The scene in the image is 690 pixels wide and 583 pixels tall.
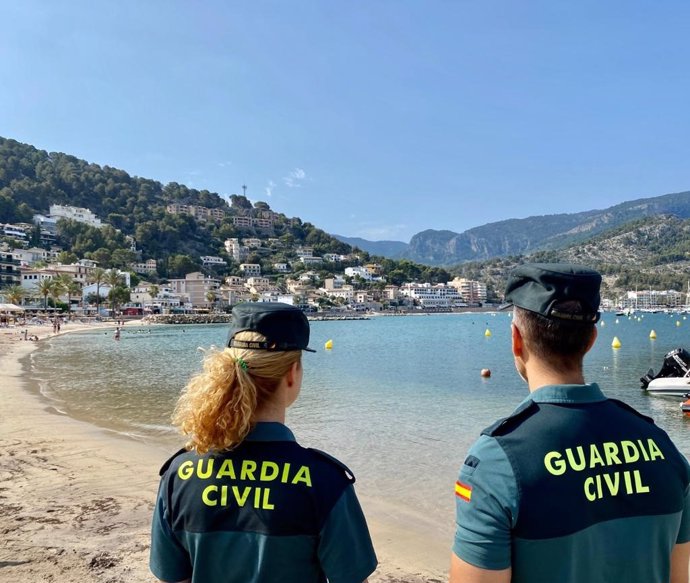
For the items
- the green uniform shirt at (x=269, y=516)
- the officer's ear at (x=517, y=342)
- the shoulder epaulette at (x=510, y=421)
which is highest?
the officer's ear at (x=517, y=342)

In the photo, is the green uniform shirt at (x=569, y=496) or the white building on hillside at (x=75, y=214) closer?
the green uniform shirt at (x=569, y=496)

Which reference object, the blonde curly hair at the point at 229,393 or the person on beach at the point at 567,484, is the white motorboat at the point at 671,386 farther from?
the blonde curly hair at the point at 229,393

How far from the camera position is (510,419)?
5.11 feet

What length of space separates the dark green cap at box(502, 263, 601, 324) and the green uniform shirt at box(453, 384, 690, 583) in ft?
0.81

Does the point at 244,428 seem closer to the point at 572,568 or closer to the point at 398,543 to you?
the point at 572,568

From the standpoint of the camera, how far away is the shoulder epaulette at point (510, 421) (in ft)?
5.06

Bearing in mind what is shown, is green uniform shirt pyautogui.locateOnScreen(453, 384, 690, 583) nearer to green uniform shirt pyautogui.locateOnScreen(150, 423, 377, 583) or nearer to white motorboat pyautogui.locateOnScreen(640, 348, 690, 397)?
green uniform shirt pyautogui.locateOnScreen(150, 423, 377, 583)

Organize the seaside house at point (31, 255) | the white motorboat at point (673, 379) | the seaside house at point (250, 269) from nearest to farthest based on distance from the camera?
the white motorboat at point (673, 379), the seaside house at point (31, 255), the seaside house at point (250, 269)

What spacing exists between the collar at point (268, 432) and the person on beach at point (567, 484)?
0.65 meters

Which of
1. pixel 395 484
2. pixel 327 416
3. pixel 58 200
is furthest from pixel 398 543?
pixel 58 200

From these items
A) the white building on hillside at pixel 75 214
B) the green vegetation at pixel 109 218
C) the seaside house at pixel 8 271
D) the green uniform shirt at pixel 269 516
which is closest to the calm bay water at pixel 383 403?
the green uniform shirt at pixel 269 516

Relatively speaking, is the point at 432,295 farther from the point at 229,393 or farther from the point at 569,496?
the point at 569,496

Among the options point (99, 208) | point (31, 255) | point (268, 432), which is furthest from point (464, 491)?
point (99, 208)

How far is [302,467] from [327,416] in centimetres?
1422
